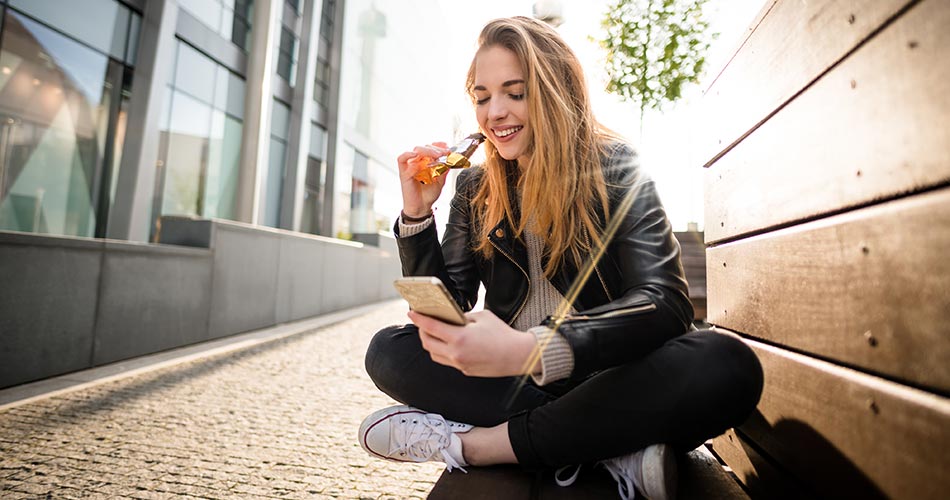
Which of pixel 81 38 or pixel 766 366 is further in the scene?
pixel 81 38

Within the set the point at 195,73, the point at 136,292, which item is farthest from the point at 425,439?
the point at 195,73

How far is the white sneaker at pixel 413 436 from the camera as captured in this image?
4.50 ft

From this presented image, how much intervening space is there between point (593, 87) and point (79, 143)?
607 centimetres

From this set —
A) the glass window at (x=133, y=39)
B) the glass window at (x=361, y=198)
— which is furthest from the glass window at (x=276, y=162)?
the glass window at (x=133, y=39)

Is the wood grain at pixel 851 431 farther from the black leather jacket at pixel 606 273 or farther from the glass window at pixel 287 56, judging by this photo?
the glass window at pixel 287 56

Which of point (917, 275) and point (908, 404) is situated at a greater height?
point (917, 275)

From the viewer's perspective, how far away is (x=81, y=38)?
5598mm

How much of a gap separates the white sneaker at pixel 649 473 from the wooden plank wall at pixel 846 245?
269 millimetres

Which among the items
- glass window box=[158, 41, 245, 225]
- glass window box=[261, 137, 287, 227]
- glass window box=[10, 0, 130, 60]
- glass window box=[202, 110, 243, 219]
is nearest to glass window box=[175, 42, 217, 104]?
glass window box=[158, 41, 245, 225]

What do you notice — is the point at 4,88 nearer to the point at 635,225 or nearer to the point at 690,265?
the point at 635,225

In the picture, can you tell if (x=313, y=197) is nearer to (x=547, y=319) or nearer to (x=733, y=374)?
(x=547, y=319)

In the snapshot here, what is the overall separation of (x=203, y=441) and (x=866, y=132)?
2.39m

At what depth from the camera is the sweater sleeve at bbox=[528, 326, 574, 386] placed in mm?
1053

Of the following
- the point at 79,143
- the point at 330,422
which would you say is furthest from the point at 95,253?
the point at 79,143
